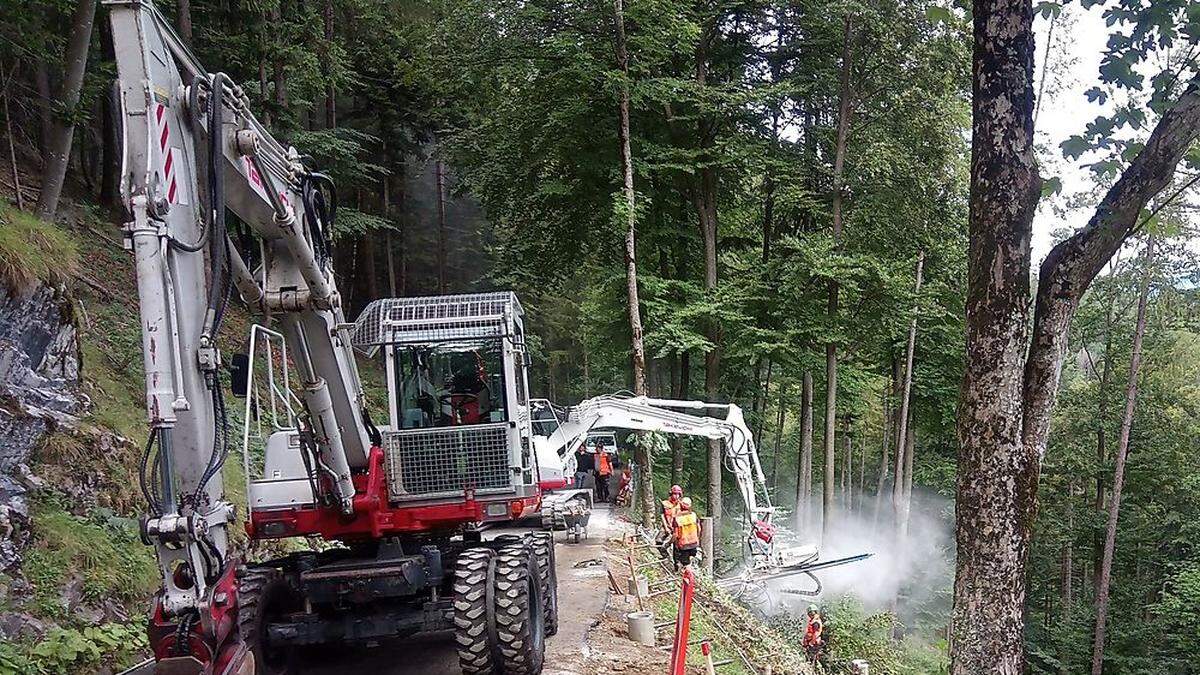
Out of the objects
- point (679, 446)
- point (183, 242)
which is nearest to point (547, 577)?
point (183, 242)

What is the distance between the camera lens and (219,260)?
380cm

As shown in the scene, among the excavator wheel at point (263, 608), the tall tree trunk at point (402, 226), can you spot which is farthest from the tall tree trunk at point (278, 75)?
the excavator wheel at point (263, 608)

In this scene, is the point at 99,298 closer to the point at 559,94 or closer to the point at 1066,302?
the point at 559,94

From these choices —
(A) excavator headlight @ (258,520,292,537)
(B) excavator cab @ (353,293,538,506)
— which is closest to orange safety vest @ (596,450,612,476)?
(B) excavator cab @ (353,293,538,506)

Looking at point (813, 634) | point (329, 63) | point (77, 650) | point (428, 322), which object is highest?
point (329, 63)

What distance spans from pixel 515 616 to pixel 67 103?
8.35 m

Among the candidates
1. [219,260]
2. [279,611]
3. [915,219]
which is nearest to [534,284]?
[915,219]

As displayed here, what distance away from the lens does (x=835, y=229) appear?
18.4 meters

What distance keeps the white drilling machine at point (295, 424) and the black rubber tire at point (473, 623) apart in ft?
0.05

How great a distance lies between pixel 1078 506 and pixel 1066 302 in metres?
27.4

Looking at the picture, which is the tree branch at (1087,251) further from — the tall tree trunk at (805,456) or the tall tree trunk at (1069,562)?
the tall tree trunk at (1069,562)

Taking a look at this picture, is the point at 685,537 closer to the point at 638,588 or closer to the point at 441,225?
the point at 638,588

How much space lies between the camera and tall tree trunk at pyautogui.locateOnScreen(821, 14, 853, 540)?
58.9 ft

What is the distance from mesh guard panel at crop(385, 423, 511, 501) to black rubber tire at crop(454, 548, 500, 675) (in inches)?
29.8
